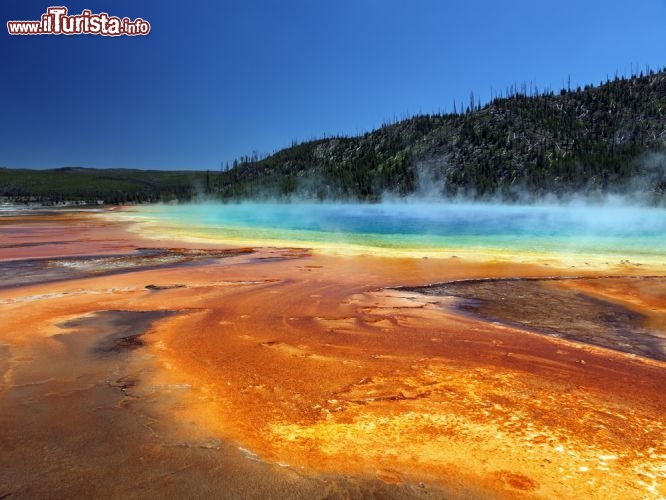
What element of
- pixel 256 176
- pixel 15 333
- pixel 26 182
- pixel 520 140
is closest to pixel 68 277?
pixel 15 333

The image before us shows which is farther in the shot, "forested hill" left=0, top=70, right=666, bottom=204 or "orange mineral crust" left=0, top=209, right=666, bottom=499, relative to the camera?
"forested hill" left=0, top=70, right=666, bottom=204

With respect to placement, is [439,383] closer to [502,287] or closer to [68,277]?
[502,287]


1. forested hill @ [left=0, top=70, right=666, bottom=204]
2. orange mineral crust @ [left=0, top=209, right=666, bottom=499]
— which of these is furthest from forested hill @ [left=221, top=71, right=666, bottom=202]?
orange mineral crust @ [left=0, top=209, right=666, bottom=499]

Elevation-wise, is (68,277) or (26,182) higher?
(26,182)

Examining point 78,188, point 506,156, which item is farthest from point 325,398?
point 78,188

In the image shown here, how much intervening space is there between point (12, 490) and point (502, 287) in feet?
33.8

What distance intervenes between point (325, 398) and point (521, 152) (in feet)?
342

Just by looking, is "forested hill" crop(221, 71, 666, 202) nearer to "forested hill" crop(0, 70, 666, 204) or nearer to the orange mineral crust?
"forested hill" crop(0, 70, 666, 204)

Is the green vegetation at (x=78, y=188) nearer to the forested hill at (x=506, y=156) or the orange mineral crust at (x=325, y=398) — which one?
the forested hill at (x=506, y=156)

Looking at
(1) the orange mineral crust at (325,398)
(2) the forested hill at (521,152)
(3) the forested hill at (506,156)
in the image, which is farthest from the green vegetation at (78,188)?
(1) the orange mineral crust at (325,398)

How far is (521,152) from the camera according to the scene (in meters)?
99.6

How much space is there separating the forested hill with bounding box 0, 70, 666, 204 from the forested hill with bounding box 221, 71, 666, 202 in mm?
211

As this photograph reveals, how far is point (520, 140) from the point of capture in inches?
4065

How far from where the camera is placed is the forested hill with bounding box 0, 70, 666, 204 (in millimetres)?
83625
